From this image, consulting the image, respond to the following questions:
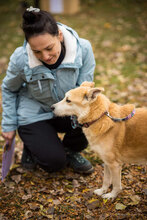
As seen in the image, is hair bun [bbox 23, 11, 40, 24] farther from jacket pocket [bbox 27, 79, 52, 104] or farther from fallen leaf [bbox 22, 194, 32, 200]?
fallen leaf [bbox 22, 194, 32, 200]

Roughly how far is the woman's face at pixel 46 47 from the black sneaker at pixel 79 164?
60.3 inches

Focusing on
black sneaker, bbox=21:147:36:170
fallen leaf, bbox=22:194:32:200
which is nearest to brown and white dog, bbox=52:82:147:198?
fallen leaf, bbox=22:194:32:200

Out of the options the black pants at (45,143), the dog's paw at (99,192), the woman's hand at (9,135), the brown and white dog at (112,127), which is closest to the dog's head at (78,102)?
the brown and white dog at (112,127)

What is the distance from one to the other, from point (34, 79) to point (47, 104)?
457mm

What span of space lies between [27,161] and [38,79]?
140 cm

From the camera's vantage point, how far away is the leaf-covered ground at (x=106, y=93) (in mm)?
2629

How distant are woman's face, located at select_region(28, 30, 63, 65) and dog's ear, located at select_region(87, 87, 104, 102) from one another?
68cm

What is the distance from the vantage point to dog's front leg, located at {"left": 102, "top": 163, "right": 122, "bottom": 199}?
2593 mm

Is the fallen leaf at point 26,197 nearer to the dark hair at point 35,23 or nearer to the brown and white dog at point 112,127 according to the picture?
the brown and white dog at point 112,127

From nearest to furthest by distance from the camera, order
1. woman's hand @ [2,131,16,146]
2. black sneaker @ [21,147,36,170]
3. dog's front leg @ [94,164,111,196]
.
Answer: dog's front leg @ [94,164,111,196] → woman's hand @ [2,131,16,146] → black sneaker @ [21,147,36,170]

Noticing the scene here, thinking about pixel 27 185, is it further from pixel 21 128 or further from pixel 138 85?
pixel 138 85

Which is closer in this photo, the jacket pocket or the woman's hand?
the jacket pocket

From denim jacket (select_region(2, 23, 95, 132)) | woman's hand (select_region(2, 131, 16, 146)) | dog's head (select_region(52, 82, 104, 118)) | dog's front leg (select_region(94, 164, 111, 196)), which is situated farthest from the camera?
woman's hand (select_region(2, 131, 16, 146))

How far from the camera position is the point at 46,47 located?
2.45m
